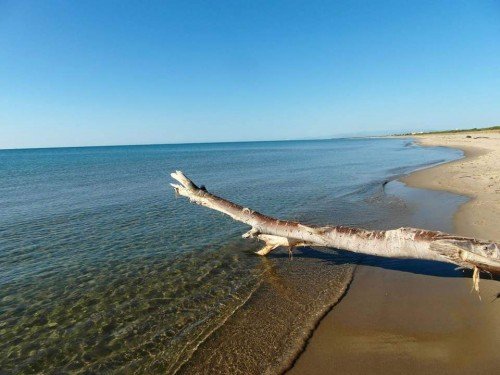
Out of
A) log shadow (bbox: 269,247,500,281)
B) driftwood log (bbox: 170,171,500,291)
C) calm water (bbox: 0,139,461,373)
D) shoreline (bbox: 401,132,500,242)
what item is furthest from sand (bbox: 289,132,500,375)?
shoreline (bbox: 401,132,500,242)

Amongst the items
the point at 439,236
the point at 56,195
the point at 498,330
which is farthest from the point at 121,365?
the point at 56,195

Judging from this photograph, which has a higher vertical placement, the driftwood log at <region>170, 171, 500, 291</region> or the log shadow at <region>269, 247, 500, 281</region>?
the driftwood log at <region>170, 171, 500, 291</region>

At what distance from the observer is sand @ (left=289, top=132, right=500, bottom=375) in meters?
5.48

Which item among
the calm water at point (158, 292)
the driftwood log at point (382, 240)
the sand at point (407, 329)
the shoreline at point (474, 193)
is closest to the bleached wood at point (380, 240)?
the driftwood log at point (382, 240)

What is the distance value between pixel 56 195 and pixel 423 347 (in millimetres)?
27400

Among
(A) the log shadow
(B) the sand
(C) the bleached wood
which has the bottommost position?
(A) the log shadow

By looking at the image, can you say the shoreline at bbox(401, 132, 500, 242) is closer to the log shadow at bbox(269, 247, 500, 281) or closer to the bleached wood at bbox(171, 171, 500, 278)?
the log shadow at bbox(269, 247, 500, 281)

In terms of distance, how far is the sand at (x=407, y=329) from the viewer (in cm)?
548

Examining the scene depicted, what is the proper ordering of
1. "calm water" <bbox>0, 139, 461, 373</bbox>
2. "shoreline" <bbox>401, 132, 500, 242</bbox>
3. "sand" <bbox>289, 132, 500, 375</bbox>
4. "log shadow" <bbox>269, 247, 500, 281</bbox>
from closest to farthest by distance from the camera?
1. "sand" <bbox>289, 132, 500, 375</bbox>
2. "calm water" <bbox>0, 139, 461, 373</bbox>
3. "log shadow" <bbox>269, 247, 500, 281</bbox>
4. "shoreline" <bbox>401, 132, 500, 242</bbox>

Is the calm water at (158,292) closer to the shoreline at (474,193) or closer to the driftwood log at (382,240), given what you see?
the driftwood log at (382,240)

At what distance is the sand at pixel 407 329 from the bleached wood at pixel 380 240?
4.48 ft

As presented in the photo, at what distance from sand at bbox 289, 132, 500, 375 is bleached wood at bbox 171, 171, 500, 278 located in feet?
4.48

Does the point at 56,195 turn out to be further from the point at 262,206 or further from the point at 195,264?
the point at 195,264

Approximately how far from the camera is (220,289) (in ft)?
29.1
